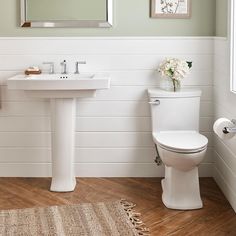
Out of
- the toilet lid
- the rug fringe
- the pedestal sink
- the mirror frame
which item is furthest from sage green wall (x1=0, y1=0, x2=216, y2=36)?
the rug fringe

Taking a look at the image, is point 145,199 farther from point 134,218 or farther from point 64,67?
point 64,67

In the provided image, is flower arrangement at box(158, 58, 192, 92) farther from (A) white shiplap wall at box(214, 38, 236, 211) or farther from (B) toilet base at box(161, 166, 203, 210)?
(B) toilet base at box(161, 166, 203, 210)

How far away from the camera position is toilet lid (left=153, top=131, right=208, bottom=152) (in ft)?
11.6

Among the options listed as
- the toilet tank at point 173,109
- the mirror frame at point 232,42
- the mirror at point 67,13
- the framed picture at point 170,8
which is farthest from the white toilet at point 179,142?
the mirror at point 67,13

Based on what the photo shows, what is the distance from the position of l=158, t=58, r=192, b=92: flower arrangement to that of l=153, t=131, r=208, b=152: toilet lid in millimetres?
429

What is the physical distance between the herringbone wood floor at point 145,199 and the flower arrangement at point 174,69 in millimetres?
905

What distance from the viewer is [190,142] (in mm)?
3674

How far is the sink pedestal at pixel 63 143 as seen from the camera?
403 centimetres

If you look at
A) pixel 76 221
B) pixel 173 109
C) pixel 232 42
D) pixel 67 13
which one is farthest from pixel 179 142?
pixel 67 13

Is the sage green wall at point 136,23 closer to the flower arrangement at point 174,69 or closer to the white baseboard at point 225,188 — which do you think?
the flower arrangement at point 174,69

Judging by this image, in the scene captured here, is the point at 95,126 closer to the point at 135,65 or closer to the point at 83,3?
the point at 135,65

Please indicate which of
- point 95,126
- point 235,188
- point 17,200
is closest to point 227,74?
point 235,188

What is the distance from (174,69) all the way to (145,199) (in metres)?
1.07

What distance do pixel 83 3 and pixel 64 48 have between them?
408 millimetres
